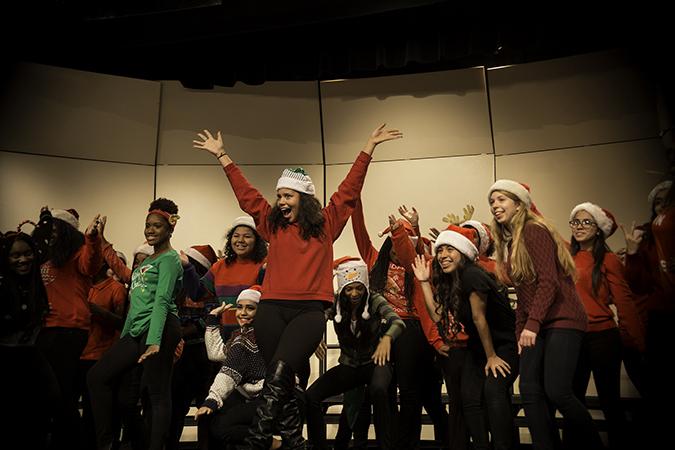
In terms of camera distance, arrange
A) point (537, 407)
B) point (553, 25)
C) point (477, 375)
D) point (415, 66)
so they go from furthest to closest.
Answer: point (415, 66)
point (553, 25)
point (477, 375)
point (537, 407)

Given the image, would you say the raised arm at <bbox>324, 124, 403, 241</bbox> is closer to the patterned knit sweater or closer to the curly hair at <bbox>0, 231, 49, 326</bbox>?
the patterned knit sweater

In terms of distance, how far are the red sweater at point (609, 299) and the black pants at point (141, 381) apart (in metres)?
2.46

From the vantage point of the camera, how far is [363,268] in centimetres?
418

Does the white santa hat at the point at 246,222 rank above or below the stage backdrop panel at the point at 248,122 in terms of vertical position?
below

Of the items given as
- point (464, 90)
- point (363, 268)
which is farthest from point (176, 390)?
point (464, 90)

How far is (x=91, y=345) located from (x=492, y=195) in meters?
2.87

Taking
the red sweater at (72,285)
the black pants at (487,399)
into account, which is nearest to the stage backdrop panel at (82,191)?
the red sweater at (72,285)

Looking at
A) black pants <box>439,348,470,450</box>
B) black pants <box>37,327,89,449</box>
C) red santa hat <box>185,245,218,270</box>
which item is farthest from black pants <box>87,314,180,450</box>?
black pants <box>439,348,470,450</box>

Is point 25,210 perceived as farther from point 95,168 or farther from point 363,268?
point 363,268

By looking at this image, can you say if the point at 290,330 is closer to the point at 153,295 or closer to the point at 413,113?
the point at 153,295

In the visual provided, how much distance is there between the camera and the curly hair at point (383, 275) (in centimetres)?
428

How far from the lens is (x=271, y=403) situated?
9.60 ft

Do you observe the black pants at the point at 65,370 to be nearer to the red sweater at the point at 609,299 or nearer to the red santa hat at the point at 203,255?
the red santa hat at the point at 203,255

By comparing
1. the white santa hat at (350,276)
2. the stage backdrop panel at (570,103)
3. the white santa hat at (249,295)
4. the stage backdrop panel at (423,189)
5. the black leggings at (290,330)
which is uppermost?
the stage backdrop panel at (570,103)
